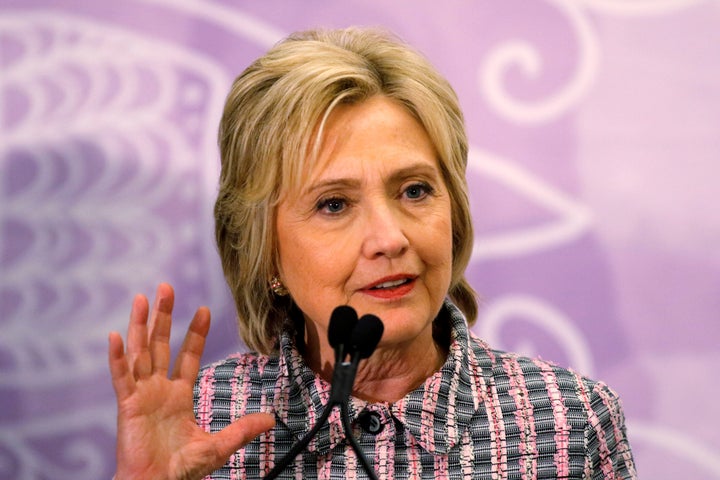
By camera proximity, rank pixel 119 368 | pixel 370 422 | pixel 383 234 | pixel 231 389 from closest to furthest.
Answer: pixel 119 368, pixel 383 234, pixel 370 422, pixel 231 389

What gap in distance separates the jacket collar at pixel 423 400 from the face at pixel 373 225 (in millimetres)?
133

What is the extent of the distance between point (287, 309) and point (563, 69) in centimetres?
85

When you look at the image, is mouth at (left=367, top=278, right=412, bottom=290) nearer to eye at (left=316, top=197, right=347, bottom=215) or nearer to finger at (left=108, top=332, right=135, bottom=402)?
eye at (left=316, top=197, right=347, bottom=215)

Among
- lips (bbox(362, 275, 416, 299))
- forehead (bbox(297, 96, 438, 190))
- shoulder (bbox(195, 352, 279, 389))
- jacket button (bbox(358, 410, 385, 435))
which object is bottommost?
jacket button (bbox(358, 410, 385, 435))

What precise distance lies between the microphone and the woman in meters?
0.28

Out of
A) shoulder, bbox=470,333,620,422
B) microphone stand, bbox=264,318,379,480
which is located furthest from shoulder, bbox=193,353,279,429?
microphone stand, bbox=264,318,379,480

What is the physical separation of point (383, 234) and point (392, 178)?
126mm

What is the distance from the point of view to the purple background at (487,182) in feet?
7.57

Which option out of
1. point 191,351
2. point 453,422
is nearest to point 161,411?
point 191,351

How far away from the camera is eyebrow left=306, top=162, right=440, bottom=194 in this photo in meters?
1.85

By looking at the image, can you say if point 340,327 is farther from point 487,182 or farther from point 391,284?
point 487,182

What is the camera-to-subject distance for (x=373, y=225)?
1.83m

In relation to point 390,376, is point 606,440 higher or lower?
lower

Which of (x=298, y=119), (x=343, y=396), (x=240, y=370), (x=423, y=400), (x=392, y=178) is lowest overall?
(x=343, y=396)
